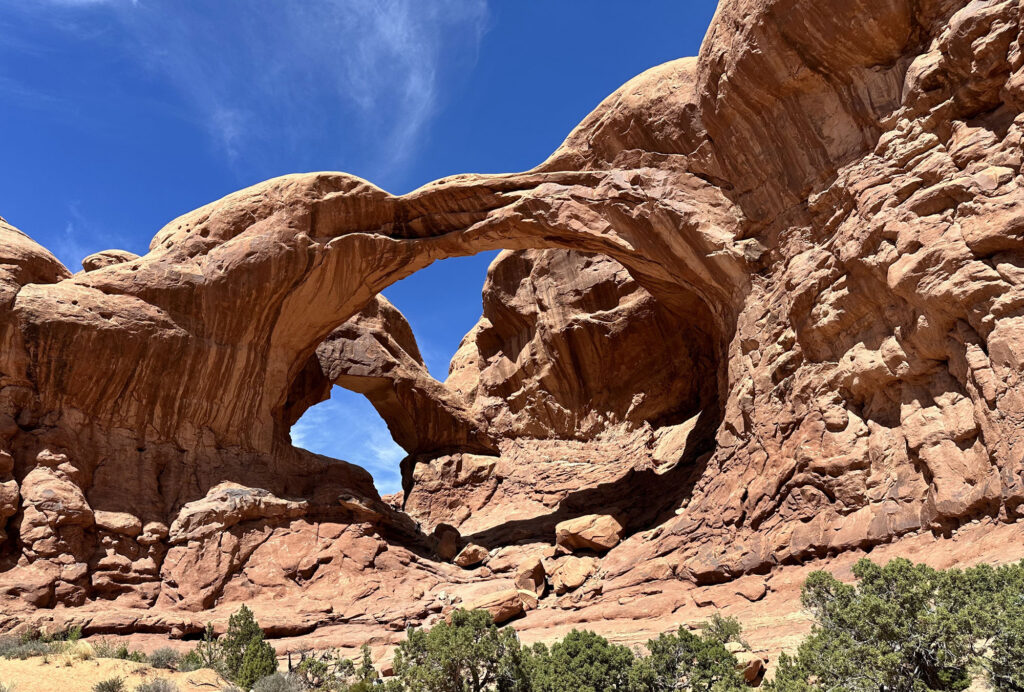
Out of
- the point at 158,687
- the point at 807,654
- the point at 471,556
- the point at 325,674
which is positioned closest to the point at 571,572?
the point at 471,556

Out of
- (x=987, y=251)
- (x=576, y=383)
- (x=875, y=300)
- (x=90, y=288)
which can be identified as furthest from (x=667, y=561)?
(x=90, y=288)

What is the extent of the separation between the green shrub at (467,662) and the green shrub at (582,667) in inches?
12.6

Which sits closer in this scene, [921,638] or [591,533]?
[921,638]

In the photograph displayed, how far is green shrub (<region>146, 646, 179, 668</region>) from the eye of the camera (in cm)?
1216

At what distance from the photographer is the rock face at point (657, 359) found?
11.9 metres

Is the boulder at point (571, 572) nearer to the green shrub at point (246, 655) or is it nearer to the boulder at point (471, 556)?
the boulder at point (471, 556)

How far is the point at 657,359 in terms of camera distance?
25.5m

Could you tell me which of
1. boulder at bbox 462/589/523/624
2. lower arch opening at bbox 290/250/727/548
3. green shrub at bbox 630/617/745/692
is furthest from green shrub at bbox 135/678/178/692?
lower arch opening at bbox 290/250/727/548

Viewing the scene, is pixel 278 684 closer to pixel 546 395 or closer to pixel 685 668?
pixel 685 668

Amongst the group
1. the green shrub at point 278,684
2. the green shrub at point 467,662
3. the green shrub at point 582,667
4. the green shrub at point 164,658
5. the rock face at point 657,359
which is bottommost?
the green shrub at point 582,667

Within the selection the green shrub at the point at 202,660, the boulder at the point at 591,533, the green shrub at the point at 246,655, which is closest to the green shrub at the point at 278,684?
the green shrub at the point at 246,655

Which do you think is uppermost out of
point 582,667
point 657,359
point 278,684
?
point 657,359

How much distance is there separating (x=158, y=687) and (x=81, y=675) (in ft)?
6.38

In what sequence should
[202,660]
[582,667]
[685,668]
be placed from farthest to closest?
[202,660]
[685,668]
[582,667]
